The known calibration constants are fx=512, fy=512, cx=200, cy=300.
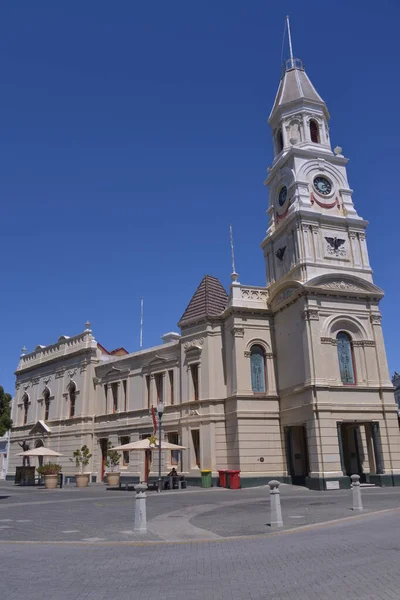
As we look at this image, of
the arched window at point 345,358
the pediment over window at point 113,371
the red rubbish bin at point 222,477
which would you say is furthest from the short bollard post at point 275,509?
the pediment over window at point 113,371

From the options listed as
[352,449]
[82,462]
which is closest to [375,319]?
[352,449]

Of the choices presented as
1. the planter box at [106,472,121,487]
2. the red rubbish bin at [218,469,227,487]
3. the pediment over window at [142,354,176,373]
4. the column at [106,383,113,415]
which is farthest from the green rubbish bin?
the column at [106,383,113,415]

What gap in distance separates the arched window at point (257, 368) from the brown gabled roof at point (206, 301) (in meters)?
3.73

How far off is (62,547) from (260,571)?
15.4 feet

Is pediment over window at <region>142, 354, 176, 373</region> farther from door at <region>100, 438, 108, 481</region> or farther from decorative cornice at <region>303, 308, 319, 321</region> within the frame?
decorative cornice at <region>303, 308, 319, 321</region>

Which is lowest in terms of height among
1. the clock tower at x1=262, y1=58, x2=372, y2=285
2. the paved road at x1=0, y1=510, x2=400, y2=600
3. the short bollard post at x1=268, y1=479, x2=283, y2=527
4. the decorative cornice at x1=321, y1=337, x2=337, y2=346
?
the paved road at x1=0, y1=510, x2=400, y2=600

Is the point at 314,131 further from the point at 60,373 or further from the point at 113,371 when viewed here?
the point at 60,373

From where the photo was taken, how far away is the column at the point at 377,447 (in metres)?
26.8

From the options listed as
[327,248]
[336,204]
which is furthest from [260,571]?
[336,204]

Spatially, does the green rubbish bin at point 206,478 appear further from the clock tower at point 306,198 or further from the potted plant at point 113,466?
the clock tower at point 306,198

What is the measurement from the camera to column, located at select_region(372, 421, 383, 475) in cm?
2683

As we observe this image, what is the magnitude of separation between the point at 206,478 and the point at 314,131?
80.0ft

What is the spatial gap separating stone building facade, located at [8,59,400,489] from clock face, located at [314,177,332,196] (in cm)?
8

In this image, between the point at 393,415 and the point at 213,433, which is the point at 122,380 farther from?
the point at 393,415
